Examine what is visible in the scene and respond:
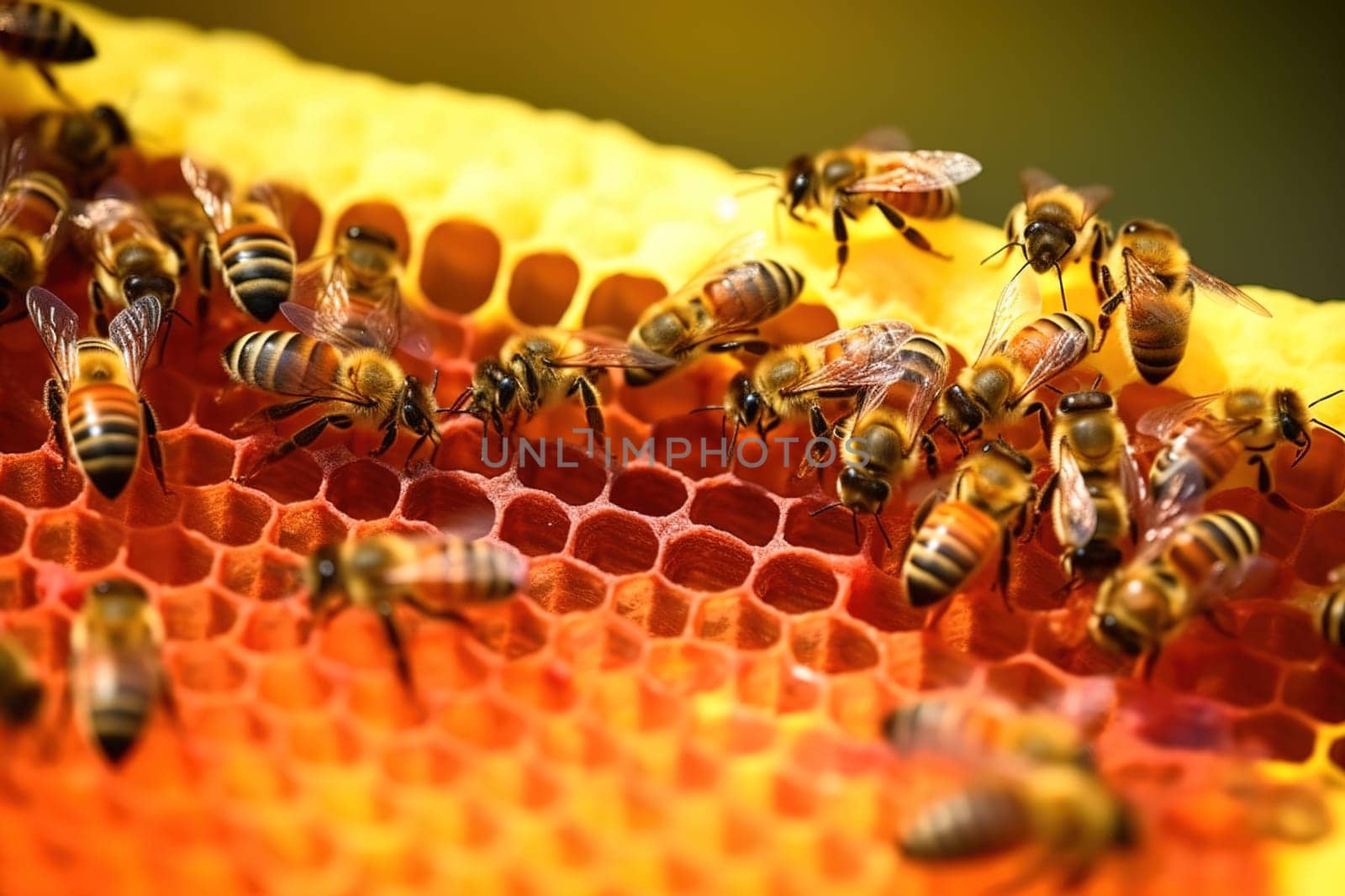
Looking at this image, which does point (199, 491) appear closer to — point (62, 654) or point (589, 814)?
point (62, 654)

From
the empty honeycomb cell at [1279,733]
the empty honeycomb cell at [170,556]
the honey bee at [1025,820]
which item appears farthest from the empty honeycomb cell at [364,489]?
the empty honeycomb cell at [1279,733]

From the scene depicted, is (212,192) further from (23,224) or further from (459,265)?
(459,265)

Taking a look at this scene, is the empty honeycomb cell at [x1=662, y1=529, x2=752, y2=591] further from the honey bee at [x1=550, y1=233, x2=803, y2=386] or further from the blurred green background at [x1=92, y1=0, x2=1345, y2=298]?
the blurred green background at [x1=92, y1=0, x2=1345, y2=298]

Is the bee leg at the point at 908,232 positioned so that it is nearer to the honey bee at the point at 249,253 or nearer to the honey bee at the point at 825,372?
the honey bee at the point at 825,372

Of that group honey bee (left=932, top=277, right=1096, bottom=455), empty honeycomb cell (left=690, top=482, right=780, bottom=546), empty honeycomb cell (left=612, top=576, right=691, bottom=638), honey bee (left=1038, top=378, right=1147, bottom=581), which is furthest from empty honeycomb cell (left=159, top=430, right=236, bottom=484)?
honey bee (left=1038, top=378, right=1147, bottom=581)

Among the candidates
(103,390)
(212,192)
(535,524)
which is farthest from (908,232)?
(103,390)
